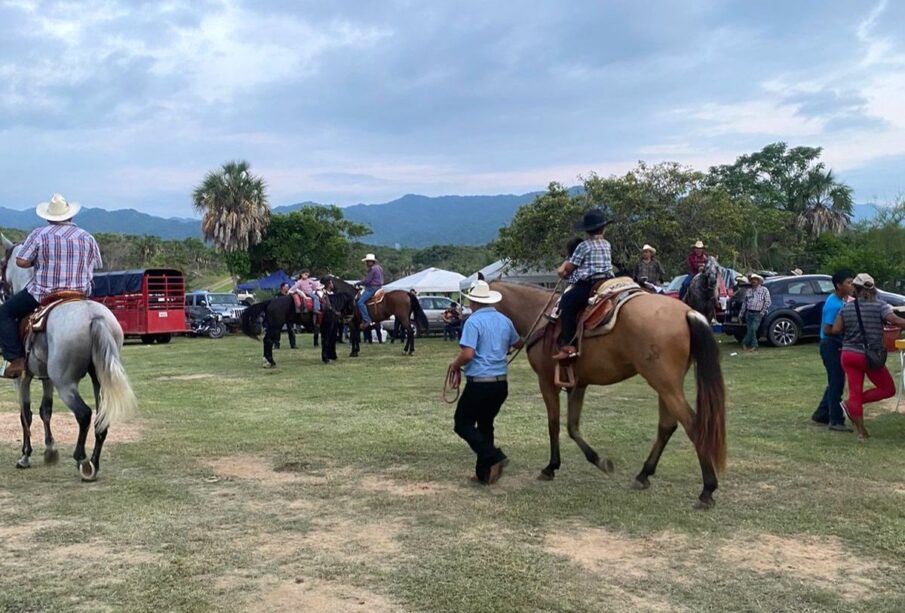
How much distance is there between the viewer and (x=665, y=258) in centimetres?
Answer: 2708

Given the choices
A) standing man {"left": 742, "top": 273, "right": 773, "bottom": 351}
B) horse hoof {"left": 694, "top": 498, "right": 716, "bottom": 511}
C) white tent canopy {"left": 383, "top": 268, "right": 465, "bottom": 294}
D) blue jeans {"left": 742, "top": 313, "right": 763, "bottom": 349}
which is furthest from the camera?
white tent canopy {"left": 383, "top": 268, "right": 465, "bottom": 294}

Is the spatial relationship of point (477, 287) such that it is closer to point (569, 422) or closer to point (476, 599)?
point (569, 422)

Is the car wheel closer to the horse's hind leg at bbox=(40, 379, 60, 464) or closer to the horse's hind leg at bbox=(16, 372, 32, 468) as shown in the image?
the horse's hind leg at bbox=(40, 379, 60, 464)

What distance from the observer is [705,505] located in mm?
5578

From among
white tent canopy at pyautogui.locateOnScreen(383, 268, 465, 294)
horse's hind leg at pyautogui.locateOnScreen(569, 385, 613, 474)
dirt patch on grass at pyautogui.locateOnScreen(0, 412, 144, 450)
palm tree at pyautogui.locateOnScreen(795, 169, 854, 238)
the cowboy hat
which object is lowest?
dirt patch on grass at pyautogui.locateOnScreen(0, 412, 144, 450)

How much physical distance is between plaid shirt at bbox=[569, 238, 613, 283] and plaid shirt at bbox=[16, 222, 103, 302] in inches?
173

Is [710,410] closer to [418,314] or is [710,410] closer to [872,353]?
[872,353]

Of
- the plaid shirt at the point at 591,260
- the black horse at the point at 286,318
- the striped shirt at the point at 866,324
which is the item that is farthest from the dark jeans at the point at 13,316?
the black horse at the point at 286,318

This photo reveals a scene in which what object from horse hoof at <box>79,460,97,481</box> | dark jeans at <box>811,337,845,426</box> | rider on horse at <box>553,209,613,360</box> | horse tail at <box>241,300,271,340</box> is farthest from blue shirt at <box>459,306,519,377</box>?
horse tail at <box>241,300,271,340</box>

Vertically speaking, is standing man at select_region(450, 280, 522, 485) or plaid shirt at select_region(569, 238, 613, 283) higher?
plaid shirt at select_region(569, 238, 613, 283)

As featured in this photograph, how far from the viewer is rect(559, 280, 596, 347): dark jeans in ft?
21.3

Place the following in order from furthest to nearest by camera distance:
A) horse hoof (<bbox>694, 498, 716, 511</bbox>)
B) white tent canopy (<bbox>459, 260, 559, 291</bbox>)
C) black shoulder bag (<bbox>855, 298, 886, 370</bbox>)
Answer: white tent canopy (<bbox>459, 260, 559, 291</bbox>) → black shoulder bag (<bbox>855, 298, 886, 370</bbox>) → horse hoof (<bbox>694, 498, 716, 511</bbox>)

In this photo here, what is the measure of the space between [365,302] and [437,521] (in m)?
13.6

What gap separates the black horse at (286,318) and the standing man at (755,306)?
9.54 m
